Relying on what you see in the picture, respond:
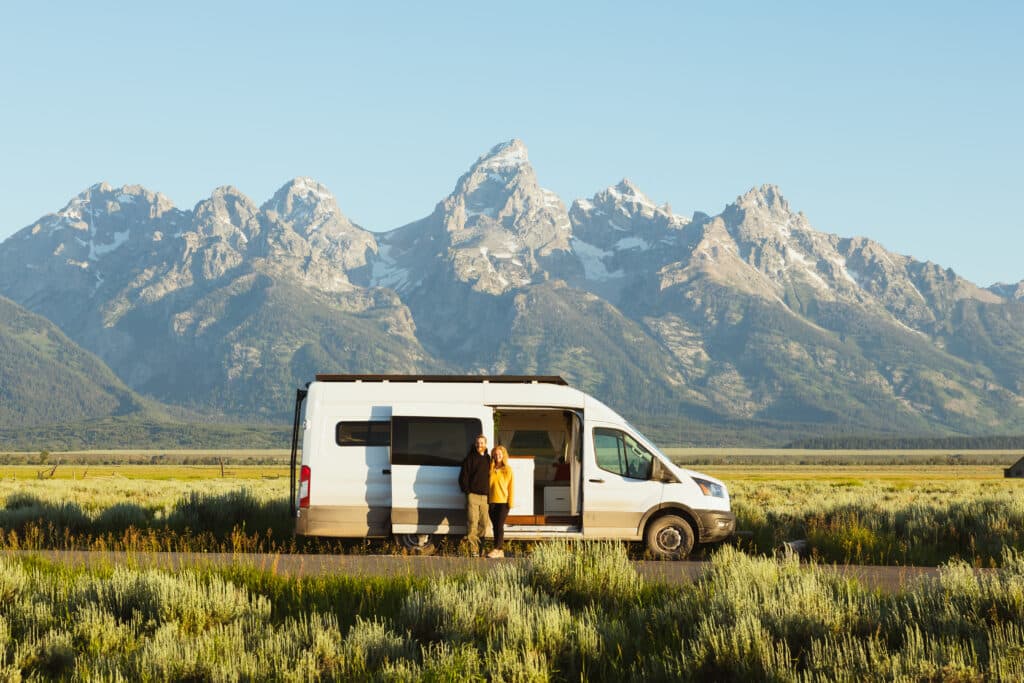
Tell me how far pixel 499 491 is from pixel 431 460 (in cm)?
133

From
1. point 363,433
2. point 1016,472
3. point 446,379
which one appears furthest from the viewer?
point 1016,472

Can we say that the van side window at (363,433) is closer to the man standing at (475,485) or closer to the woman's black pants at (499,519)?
the man standing at (475,485)

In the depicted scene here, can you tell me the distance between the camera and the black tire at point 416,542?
16.8 m

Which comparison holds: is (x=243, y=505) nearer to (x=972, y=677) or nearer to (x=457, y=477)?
(x=457, y=477)

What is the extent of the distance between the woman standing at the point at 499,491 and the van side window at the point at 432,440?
81 cm

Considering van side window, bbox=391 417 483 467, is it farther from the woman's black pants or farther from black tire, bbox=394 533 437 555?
black tire, bbox=394 533 437 555

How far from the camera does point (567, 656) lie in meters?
8.51

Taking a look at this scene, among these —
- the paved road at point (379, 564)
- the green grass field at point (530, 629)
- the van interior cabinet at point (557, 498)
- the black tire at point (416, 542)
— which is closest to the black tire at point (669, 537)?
the paved road at point (379, 564)

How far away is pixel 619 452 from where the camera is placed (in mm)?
17078

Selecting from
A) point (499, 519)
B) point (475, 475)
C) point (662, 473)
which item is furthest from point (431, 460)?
point (662, 473)

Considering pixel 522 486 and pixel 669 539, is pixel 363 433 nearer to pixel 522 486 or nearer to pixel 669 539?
pixel 522 486

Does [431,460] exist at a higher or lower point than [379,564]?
higher

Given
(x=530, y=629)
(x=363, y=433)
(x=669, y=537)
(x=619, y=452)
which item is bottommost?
(x=530, y=629)

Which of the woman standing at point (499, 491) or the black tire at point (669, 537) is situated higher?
the woman standing at point (499, 491)
